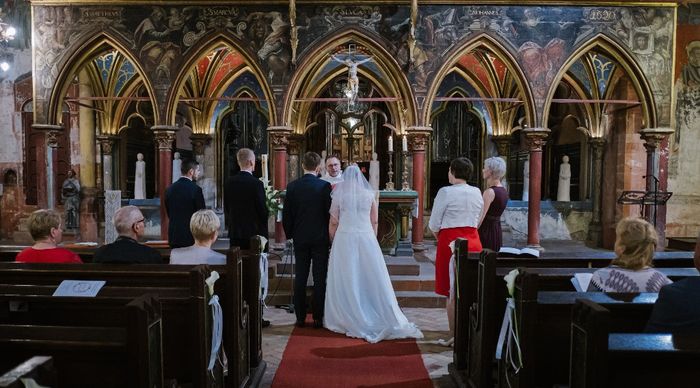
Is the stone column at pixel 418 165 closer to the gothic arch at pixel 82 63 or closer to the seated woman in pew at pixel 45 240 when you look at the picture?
the gothic arch at pixel 82 63

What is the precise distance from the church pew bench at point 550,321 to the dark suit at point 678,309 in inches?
9.8

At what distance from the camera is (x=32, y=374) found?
56.9 inches

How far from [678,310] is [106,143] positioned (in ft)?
51.4

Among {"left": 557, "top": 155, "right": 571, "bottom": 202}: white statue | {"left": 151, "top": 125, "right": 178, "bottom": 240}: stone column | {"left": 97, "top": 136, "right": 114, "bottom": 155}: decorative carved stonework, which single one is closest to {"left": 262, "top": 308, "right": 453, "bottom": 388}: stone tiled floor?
{"left": 151, "top": 125, "right": 178, "bottom": 240}: stone column

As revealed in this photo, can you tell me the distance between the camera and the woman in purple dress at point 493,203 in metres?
5.23

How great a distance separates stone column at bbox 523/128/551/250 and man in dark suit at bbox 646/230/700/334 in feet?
29.6

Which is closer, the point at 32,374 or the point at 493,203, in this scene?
the point at 32,374

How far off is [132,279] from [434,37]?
9018mm

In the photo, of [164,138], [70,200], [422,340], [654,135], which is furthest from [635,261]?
[70,200]

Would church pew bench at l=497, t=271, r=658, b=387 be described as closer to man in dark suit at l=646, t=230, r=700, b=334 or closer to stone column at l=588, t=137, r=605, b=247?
man in dark suit at l=646, t=230, r=700, b=334

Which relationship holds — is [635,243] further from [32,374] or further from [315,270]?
[315,270]

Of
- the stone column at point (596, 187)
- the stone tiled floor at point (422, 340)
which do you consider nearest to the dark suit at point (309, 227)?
the stone tiled floor at point (422, 340)

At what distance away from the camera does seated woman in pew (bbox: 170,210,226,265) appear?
13.7 ft

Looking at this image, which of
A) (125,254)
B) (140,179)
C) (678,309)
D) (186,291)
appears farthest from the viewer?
(140,179)
